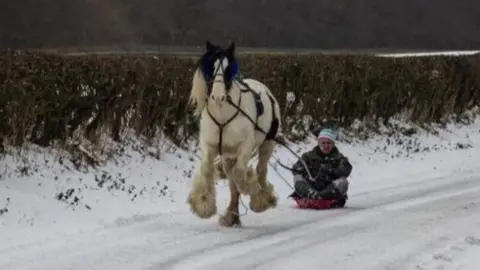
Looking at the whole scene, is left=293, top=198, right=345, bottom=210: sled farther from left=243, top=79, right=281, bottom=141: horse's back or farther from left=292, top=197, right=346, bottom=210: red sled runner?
left=243, top=79, right=281, bottom=141: horse's back

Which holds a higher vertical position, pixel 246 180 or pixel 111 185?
pixel 246 180

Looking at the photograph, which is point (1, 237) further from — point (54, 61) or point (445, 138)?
point (445, 138)

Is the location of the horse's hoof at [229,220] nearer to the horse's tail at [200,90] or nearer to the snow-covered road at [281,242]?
the snow-covered road at [281,242]

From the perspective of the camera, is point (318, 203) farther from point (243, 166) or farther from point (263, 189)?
point (243, 166)

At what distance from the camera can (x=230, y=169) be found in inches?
380

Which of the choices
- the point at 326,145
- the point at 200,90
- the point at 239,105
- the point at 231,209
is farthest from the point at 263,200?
the point at 326,145

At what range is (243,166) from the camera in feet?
31.0

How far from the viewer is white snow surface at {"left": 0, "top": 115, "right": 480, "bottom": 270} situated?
27.0 feet

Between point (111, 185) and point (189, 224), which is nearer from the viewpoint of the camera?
point (189, 224)

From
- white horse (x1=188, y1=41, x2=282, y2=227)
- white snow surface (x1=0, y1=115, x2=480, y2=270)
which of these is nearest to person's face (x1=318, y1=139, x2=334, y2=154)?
white snow surface (x1=0, y1=115, x2=480, y2=270)

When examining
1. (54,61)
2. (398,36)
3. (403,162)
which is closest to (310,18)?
(398,36)

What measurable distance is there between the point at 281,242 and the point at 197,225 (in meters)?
1.11

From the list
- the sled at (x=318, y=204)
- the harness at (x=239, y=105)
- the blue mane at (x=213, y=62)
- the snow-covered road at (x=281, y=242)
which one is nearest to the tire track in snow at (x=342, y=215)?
the snow-covered road at (x=281, y=242)

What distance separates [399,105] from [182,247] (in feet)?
36.7
